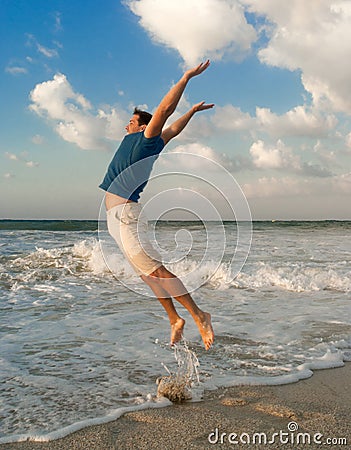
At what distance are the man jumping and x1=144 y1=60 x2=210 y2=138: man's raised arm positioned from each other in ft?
0.16

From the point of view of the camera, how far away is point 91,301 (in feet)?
27.1

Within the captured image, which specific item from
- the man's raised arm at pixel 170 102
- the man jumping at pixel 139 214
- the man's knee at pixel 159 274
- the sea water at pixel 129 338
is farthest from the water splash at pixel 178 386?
the man's raised arm at pixel 170 102

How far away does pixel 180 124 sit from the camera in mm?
4480

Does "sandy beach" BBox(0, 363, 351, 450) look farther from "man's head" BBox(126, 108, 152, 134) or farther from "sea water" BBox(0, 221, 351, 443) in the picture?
"man's head" BBox(126, 108, 152, 134)

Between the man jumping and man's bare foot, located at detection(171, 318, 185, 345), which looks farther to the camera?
man's bare foot, located at detection(171, 318, 185, 345)

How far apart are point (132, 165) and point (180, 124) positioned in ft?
2.48

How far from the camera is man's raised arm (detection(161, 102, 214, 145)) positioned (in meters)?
4.37

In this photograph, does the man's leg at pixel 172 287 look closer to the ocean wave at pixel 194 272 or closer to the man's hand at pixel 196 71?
the man's hand at pixel 196 71

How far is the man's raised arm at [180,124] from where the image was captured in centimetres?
437

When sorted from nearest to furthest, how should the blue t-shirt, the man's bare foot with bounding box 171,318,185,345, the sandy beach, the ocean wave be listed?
the sandy beach → the blue t-shirt → the man's bare foot with bounding box 171,318,185,345 → the ocean wave

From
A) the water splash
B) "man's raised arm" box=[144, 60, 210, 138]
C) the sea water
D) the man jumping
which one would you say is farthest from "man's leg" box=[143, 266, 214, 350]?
"man's raised arm" box=[144, 60, 210, 138]

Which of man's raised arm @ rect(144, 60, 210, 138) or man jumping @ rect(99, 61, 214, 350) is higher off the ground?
man's raised arm @ rect(144, 60, 210, 138)

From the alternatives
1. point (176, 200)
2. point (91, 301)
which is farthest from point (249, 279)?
point (176, 200)

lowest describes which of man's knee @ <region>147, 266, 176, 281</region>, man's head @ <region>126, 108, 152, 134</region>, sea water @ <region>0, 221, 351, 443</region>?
sea water @ <region>0, 221, 351, 443</region>
